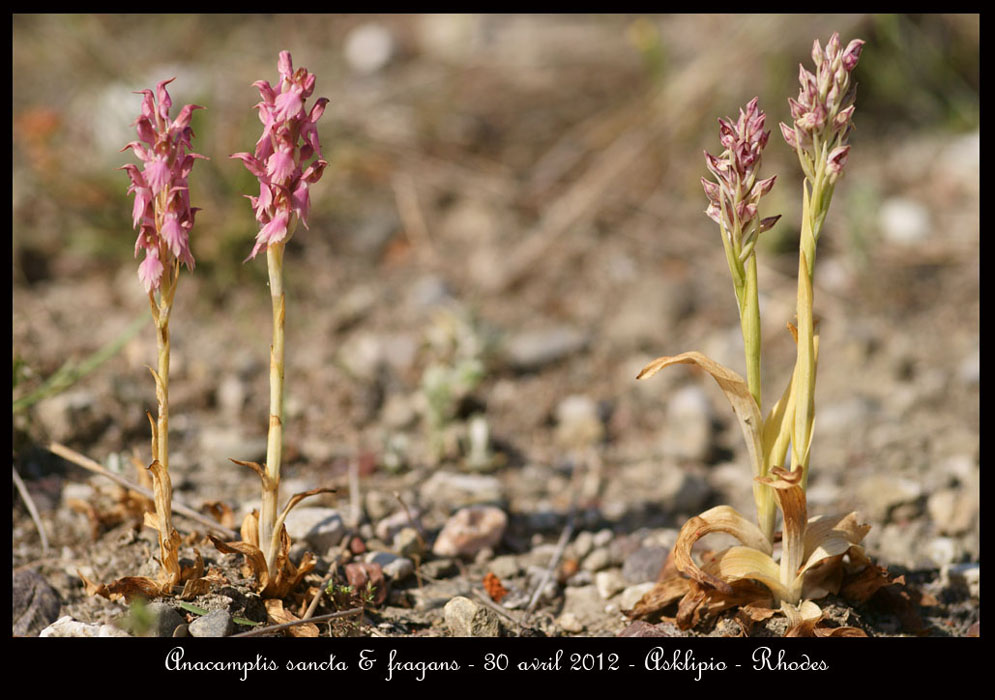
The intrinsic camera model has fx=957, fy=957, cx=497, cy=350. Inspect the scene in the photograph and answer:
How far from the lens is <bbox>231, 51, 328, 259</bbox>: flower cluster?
2.06m

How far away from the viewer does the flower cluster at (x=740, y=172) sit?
208cm

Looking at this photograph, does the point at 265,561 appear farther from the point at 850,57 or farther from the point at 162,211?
the point at 850,57

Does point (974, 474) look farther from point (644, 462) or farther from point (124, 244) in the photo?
point (124, 244)

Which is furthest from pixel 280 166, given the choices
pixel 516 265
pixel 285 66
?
pixel 516 265

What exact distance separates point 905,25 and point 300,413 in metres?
4.30

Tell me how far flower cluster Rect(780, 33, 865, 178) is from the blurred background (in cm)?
148

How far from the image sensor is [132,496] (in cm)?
272

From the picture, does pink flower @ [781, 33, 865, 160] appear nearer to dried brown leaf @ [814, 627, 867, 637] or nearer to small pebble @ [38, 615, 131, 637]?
dried brown leaf @ [814, 627, 867, 637]

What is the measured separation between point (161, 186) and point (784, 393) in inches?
58.9

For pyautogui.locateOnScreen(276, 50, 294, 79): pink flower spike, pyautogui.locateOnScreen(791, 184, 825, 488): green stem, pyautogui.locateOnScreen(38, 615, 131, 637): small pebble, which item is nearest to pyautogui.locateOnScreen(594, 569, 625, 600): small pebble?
pyautogui.locateOnScreen(791, 184, 825, 488): green stem

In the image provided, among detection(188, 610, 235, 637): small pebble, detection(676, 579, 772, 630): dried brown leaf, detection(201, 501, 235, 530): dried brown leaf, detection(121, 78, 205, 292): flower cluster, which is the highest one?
detection(121, 78, 205, 292): flower cluster

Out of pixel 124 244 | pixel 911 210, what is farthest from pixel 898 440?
pixel 124 244

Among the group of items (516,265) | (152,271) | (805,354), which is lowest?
(805,354)

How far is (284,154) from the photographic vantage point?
6.83 feet
